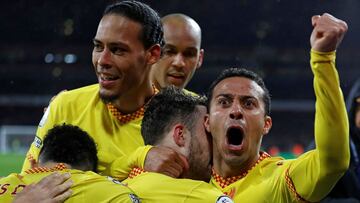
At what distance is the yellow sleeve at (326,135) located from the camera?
2.19 metres

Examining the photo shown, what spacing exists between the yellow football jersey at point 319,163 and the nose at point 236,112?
0.71ft

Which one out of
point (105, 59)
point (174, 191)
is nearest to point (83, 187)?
point (174, 191)

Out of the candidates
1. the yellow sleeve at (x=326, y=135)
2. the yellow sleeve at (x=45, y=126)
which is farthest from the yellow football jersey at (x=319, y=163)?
the yellow sleeve at (x=45, y=126)

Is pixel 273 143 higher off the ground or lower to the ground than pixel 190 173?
lower

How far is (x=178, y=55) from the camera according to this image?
12.0 feet

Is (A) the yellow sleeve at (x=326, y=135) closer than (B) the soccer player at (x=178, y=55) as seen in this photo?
Yes

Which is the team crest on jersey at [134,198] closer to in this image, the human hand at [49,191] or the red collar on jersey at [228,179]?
the human hand at [49,191]

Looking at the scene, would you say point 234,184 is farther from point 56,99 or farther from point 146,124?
point 56,99

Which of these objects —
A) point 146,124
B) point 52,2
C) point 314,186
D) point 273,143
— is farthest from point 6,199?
point 273,143

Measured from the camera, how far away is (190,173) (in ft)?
8.25

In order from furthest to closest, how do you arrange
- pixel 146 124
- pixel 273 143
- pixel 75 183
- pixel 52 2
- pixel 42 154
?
pixel 273 143, pixel 52 2, pixel 146 124, pixel 42 154, pixel 75 183

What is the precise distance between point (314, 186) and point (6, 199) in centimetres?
97

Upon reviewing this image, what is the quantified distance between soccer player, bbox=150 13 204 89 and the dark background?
7.51 m

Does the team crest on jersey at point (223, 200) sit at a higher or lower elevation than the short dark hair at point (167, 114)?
lower
